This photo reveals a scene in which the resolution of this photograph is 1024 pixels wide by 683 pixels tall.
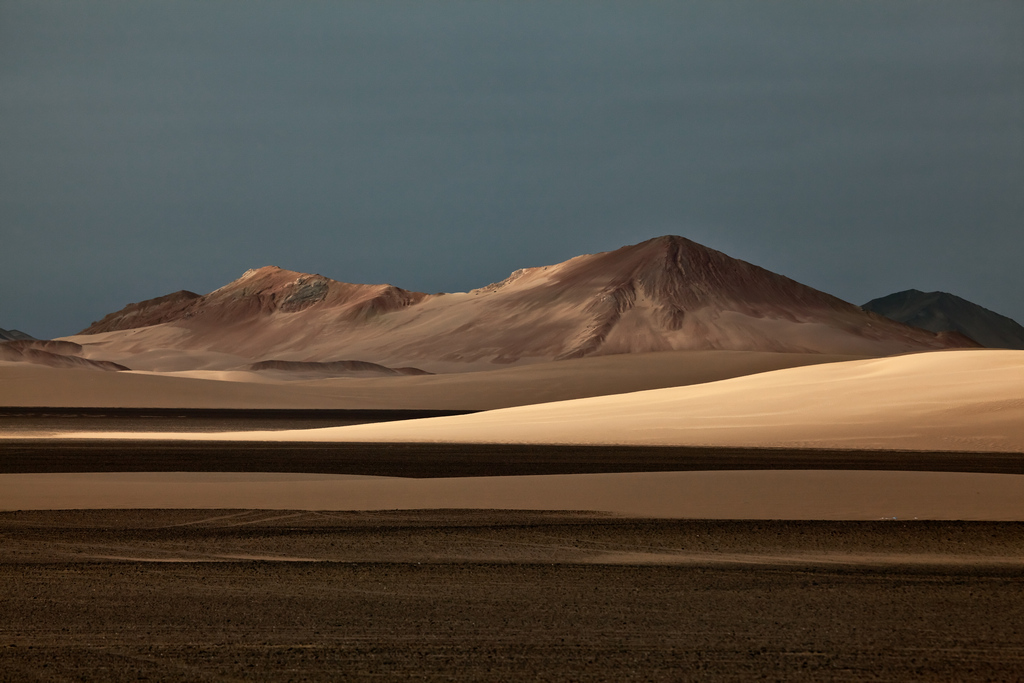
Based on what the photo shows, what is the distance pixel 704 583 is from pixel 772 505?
4955 mm

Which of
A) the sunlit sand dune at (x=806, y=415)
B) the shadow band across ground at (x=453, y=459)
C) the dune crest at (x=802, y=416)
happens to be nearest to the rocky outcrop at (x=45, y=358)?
the dune crest at (x=802, y=416)

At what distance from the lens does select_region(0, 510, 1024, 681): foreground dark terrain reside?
260 inches

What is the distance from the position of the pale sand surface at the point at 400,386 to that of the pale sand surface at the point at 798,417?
24.2m

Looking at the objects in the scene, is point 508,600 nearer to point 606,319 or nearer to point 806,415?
point 806,415

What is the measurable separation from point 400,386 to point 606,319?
245 ft

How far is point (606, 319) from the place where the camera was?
14750 cm

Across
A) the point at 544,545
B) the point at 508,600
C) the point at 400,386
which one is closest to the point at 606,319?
the point at 400,386

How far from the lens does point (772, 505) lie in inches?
535

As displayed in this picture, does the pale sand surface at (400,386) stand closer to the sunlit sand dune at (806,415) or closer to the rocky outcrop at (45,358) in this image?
the sunlit sand dune at (806,415)

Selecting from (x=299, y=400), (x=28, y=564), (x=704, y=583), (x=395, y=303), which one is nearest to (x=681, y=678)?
(x=704, y=583)

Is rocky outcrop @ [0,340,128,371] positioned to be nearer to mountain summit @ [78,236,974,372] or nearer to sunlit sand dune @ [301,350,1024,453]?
mountain summit @ [78,236,974,372]

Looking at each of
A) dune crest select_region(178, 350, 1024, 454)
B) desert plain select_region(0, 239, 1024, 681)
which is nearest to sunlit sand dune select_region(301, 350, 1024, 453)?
dune crest select_region(178, 350, 1024, 454)

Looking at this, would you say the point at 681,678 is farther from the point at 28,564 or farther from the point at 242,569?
the point at 28,564

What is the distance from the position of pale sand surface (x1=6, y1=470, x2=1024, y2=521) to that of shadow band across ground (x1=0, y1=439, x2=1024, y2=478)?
2.00m
